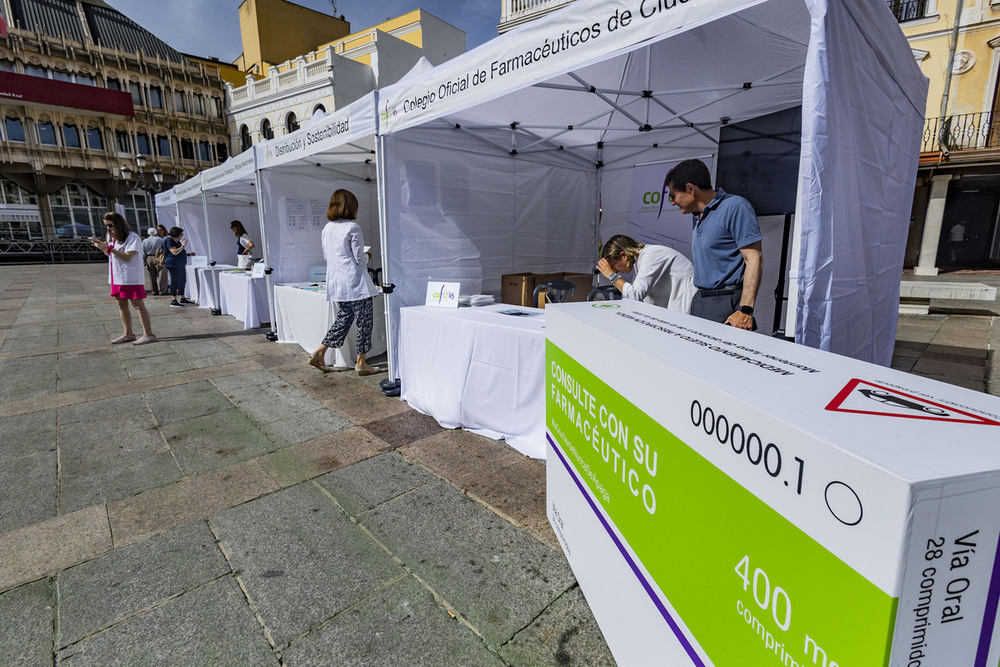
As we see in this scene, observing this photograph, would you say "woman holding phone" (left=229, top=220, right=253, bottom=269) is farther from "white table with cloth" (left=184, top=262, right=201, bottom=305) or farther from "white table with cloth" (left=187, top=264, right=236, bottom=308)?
"white table with cloth" (left=184, top=262, right=201, bottom=305)

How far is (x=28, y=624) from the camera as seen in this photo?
167 cm

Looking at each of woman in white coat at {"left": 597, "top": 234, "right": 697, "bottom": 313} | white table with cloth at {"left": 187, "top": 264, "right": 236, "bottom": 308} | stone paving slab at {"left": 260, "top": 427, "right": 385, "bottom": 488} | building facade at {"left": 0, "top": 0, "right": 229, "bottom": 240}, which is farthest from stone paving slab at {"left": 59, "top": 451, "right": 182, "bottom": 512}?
building facade at {"left": 0, "top": 0, "right": 229, "bottom": 240}

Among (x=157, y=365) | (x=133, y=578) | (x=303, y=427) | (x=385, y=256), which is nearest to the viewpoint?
(x=133, y=578)

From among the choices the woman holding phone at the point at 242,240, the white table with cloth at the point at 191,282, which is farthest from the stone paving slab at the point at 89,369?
the white table with cloth at the point at 191,282

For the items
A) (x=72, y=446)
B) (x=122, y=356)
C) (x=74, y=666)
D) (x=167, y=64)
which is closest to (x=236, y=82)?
(x=167, y=64)

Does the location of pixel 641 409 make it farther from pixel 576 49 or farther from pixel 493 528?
pixel 576 49

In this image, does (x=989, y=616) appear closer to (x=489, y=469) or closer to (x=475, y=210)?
(x=489, y=469)

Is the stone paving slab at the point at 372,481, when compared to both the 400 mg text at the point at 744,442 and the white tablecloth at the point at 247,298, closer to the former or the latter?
the 400 mg text at the point at 744,442

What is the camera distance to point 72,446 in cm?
311

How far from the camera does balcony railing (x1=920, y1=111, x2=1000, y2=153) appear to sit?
1278 cm

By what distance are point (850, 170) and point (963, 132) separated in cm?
1673

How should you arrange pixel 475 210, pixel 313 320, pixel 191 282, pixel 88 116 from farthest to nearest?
pixel 88 116, pixel 191 282, pixel 313 320, pixel 475 210

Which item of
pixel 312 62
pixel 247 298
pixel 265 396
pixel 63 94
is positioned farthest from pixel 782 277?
pixel 63 94

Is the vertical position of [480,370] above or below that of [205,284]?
below
